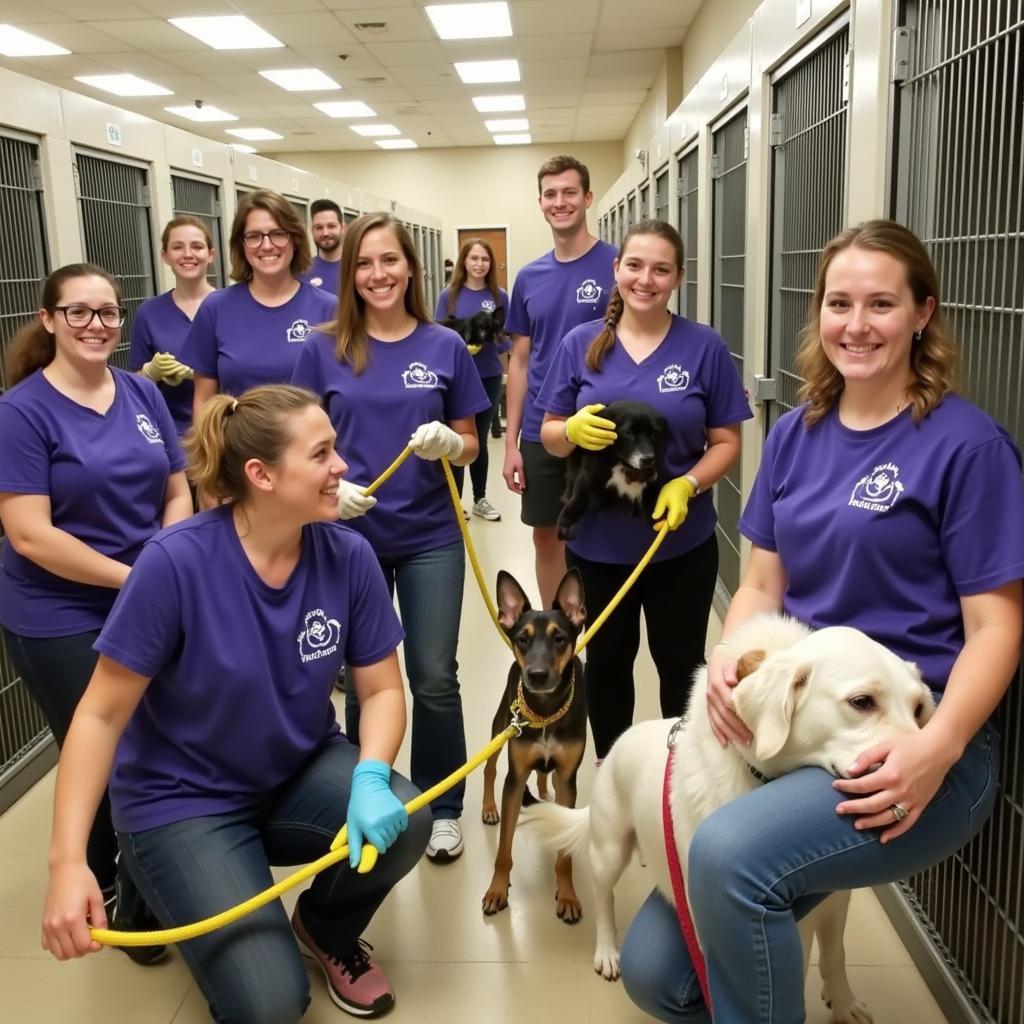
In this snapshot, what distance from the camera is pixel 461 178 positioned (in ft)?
54.9

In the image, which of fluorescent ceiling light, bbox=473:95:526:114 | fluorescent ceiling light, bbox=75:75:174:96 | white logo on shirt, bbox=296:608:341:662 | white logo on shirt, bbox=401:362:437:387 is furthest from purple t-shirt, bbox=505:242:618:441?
fluorescent ceiling light, bbox=473:95:526:114

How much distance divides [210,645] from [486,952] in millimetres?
1013

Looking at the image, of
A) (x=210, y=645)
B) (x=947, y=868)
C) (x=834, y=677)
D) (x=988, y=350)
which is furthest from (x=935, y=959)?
(x=210, y=645)

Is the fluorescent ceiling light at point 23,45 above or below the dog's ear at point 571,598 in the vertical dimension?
above

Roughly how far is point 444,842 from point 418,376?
1249 mm

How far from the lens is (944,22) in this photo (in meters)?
1.95

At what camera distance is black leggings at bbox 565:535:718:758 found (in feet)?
8.38

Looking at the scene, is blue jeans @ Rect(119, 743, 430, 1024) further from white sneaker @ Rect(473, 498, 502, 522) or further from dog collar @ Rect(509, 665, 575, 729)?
white sneaker @ Rect(473, 498, 502, 522)

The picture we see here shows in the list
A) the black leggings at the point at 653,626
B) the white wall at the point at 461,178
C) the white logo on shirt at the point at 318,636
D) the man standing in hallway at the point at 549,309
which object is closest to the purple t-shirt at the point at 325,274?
the man standing in hallway at the point at 549,309

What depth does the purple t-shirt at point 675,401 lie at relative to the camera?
2.48 metres

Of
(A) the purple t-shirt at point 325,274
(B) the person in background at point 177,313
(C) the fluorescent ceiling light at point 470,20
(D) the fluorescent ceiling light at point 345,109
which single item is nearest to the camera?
(B) the person in background at point 177,313

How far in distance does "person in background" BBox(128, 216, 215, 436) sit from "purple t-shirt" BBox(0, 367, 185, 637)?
1.01 metres

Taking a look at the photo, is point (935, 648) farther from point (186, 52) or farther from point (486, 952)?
point (186, 52)

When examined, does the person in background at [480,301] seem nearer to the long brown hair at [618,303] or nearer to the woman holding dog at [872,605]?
the long brown hair at [618,303]
